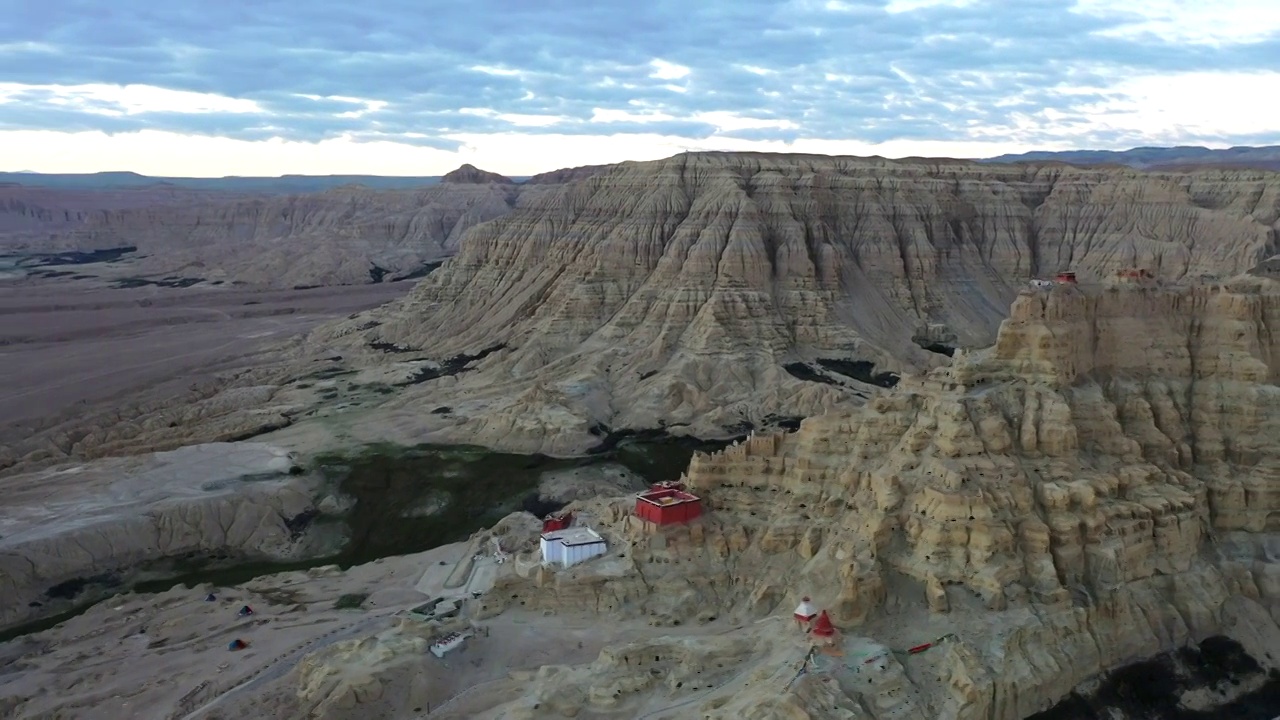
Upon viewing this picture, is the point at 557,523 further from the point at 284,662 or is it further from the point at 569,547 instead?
the point at 284,662

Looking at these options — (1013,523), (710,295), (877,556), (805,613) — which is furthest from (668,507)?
(710,295)

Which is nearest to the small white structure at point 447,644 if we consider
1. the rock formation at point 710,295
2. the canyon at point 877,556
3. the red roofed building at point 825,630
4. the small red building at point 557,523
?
the canyon at point 877,556

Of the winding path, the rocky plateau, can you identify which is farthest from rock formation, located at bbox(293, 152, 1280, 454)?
the rocky plateau

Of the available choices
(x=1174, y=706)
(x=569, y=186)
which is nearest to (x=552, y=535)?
(x=1174, y=706)

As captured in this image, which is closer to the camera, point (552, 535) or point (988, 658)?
point (988, 658)

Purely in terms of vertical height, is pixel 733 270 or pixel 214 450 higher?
pixel 733 270

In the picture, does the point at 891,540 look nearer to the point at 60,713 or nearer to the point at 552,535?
the point at 552,535

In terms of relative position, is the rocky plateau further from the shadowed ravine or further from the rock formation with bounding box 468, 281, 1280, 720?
the shadowed ravine
